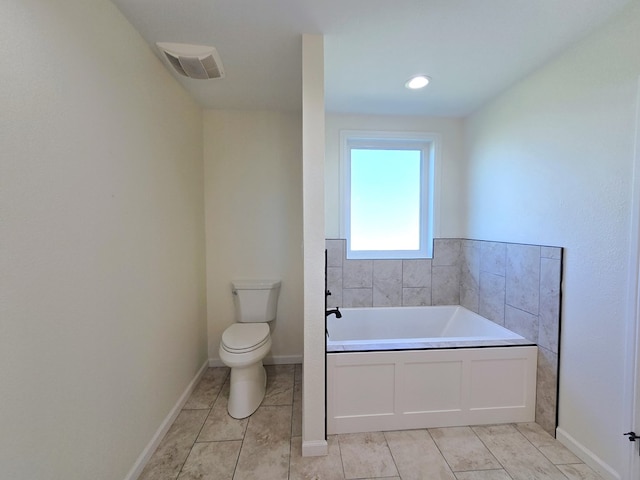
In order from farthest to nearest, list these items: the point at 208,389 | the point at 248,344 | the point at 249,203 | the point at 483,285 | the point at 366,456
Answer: the point at 249,203 → the point at 483,285 → the point at 208,389 → the point at 248,344 → the point at 366,456

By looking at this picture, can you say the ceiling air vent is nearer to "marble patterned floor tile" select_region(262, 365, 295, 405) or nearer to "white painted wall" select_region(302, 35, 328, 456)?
"white painted wall" select_region(302, 35, 328, 456)

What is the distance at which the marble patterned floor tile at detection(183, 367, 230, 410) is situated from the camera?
6.56 feet

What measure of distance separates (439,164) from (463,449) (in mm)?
2238

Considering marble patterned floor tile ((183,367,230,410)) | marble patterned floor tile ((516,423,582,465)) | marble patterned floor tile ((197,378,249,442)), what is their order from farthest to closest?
marble patterned floor tile ((183,367,230,410)) < marble patterned floor tile ((197,378,249,442)) < marble patterned floor tile ((516,423,582,465))

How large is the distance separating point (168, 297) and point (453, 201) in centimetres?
258

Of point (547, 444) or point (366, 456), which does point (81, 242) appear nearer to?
point (366, 456)

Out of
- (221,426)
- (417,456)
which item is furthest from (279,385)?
(417,456)

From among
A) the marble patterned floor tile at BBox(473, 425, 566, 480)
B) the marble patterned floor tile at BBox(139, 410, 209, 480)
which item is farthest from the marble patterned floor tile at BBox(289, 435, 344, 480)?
the marble patterned floor tile at BBox(473, 425, 566, 480)

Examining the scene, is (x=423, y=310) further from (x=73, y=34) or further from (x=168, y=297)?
(x=73, y=34)

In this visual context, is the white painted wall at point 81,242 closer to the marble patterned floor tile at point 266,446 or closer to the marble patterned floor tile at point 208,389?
the marble patterned floor tile at point 208,389

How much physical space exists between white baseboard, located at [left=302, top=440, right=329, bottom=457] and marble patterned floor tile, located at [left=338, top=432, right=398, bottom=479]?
0.37ft

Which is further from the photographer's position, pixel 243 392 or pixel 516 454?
pixel 243 392

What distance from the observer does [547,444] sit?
1.62 meters

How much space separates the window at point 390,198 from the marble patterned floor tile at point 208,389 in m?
1.59
